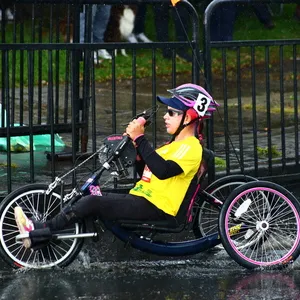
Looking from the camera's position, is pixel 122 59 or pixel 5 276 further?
pixel 122 59

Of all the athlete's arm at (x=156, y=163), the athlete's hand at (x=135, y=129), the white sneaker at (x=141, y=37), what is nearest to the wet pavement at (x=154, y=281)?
the athlete's arm at (x=156, y=163)

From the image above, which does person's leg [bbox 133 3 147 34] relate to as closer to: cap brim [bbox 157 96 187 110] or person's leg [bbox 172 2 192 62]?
person's leg [bbox 172 2 192 62]

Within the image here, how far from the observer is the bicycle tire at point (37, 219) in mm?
7020

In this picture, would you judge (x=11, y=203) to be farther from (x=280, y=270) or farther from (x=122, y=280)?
(x=280, y=270)

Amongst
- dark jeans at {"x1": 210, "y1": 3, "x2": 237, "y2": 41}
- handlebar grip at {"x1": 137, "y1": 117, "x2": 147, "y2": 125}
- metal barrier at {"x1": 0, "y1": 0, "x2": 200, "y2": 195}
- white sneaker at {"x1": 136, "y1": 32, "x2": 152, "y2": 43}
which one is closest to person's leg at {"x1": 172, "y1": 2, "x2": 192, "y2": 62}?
metal barrier at {"x1": 0, "y1": 0, "x2": 200, "y2": 195}

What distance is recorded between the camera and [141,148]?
22.7ft

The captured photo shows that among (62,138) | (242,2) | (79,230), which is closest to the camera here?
(79,230)

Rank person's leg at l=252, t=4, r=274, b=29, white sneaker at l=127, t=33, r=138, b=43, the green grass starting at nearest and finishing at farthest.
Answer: the green grass → white sneaker at l=127, t=33, r=138, b=43 → person's leg at l=252, t=4, r=274, b=29

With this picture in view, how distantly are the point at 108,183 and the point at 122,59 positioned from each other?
413 inches

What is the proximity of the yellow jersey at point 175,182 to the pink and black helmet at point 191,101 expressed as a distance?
0.67ft

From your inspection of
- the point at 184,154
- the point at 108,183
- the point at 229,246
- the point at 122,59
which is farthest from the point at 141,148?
the point at 122,59

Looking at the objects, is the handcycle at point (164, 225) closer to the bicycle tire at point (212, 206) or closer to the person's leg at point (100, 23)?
the bicycle tire at point (212, 206)

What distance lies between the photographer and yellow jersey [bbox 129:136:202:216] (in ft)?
22.8

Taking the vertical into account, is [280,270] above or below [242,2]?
below
